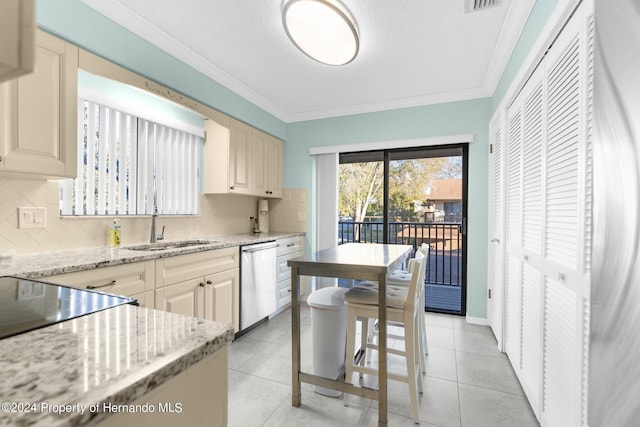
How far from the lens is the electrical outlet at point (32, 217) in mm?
1710

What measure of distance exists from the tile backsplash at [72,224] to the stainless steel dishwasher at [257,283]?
2.05ft

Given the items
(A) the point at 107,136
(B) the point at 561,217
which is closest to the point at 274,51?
(A) the point at 107,136

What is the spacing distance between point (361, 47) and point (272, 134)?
5.73 ft

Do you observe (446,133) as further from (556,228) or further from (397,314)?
(397,314)

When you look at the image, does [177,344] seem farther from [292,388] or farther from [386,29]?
[386,29]

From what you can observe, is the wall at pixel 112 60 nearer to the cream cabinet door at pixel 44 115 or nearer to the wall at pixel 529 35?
the cream cabinet door at pixel 44 115

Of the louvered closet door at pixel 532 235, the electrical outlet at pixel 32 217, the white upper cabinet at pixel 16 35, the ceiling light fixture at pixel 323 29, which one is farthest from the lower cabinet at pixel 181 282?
the louvered closet door at pixel 532 235

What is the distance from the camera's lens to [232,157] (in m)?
3.06

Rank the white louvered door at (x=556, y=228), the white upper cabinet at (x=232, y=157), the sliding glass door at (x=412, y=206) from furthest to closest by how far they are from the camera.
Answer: the sliding glass door at (x=412, y=206) → the white upper cabinet at (x=232, y=157) → the white louvered door at (x=556, y=228)

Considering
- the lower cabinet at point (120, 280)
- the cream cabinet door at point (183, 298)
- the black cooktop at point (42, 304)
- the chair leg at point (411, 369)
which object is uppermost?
the black cooktop at point (42, 304)

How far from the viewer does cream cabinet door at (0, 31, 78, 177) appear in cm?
144

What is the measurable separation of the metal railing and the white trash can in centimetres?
258

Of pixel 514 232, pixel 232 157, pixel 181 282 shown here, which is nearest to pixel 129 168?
pixel 232 157

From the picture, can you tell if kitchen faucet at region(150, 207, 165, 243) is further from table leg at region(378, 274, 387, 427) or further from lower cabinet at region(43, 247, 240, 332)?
table leg at region(378, 274, 387, 427)
